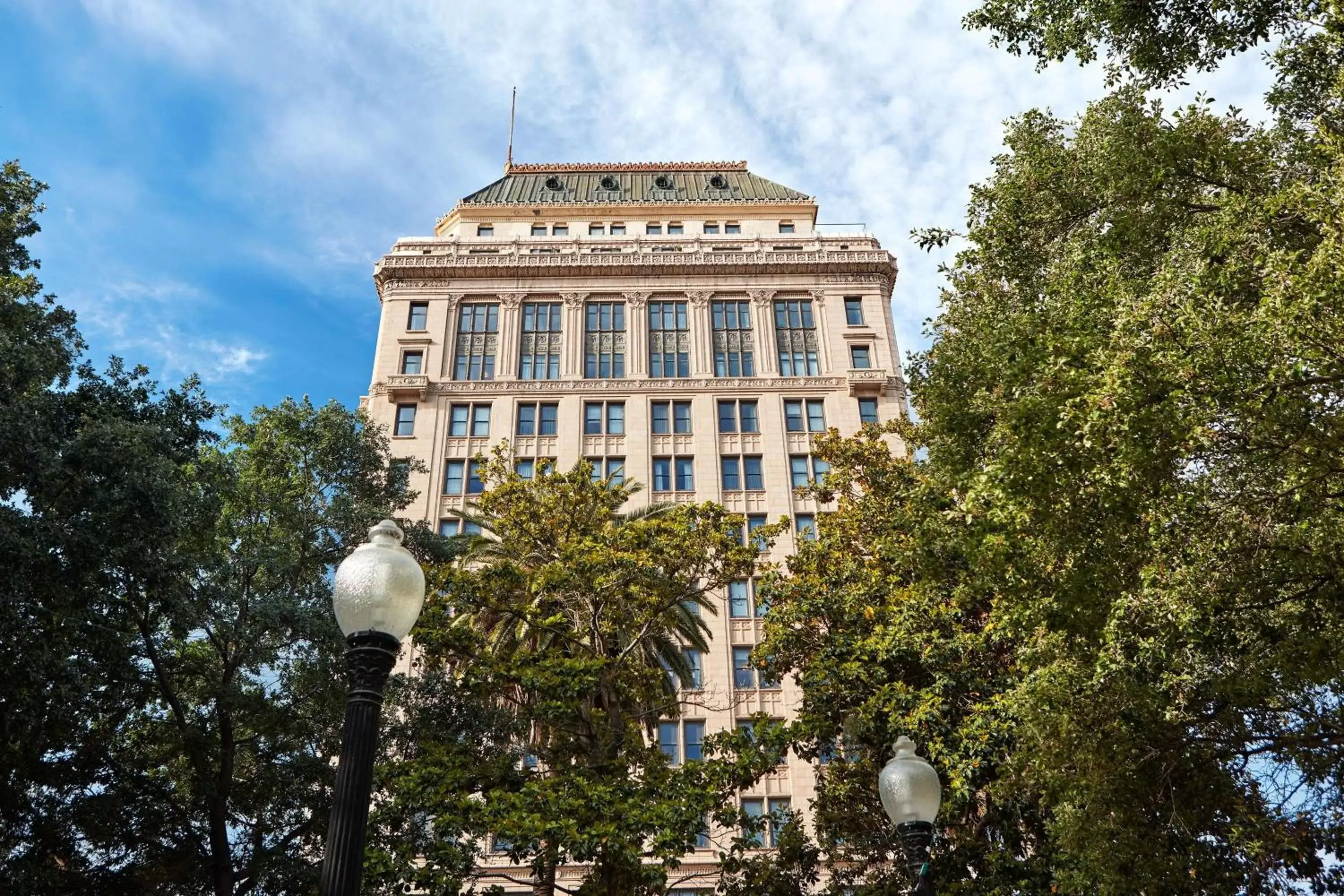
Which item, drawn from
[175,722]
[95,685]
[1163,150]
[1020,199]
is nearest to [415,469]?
[175,722]

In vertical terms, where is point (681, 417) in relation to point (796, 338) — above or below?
below

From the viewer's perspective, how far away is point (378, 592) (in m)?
7.26

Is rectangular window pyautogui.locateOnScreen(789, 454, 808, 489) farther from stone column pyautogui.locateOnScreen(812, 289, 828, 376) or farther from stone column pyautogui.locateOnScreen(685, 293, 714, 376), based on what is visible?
stone column pyautogui.locateOnScreen(685, 293, 714, 376)

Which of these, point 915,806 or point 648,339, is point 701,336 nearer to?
point 648,339

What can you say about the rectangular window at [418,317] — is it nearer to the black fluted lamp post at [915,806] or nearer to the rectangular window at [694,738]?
the rectangular window at [694,738]

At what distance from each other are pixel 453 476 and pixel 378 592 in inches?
1613

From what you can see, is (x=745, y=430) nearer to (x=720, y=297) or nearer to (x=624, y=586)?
(x=720, y=297)

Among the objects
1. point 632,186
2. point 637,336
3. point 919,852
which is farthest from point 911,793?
point 632,186

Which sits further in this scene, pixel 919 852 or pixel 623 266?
pixel 623 266

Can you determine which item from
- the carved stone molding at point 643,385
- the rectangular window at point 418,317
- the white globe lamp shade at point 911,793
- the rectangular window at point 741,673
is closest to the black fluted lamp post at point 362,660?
the white globe lamp shade at point 911,793

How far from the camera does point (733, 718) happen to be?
4062cm

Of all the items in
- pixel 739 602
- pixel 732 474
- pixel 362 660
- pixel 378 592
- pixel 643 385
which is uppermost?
pixel 643 385

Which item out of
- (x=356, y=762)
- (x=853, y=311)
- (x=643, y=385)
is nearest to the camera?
(x=356, y=762)

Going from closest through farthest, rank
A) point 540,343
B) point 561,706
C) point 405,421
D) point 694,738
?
point 561,706
point 694,738
point 405,421
point 540,343
